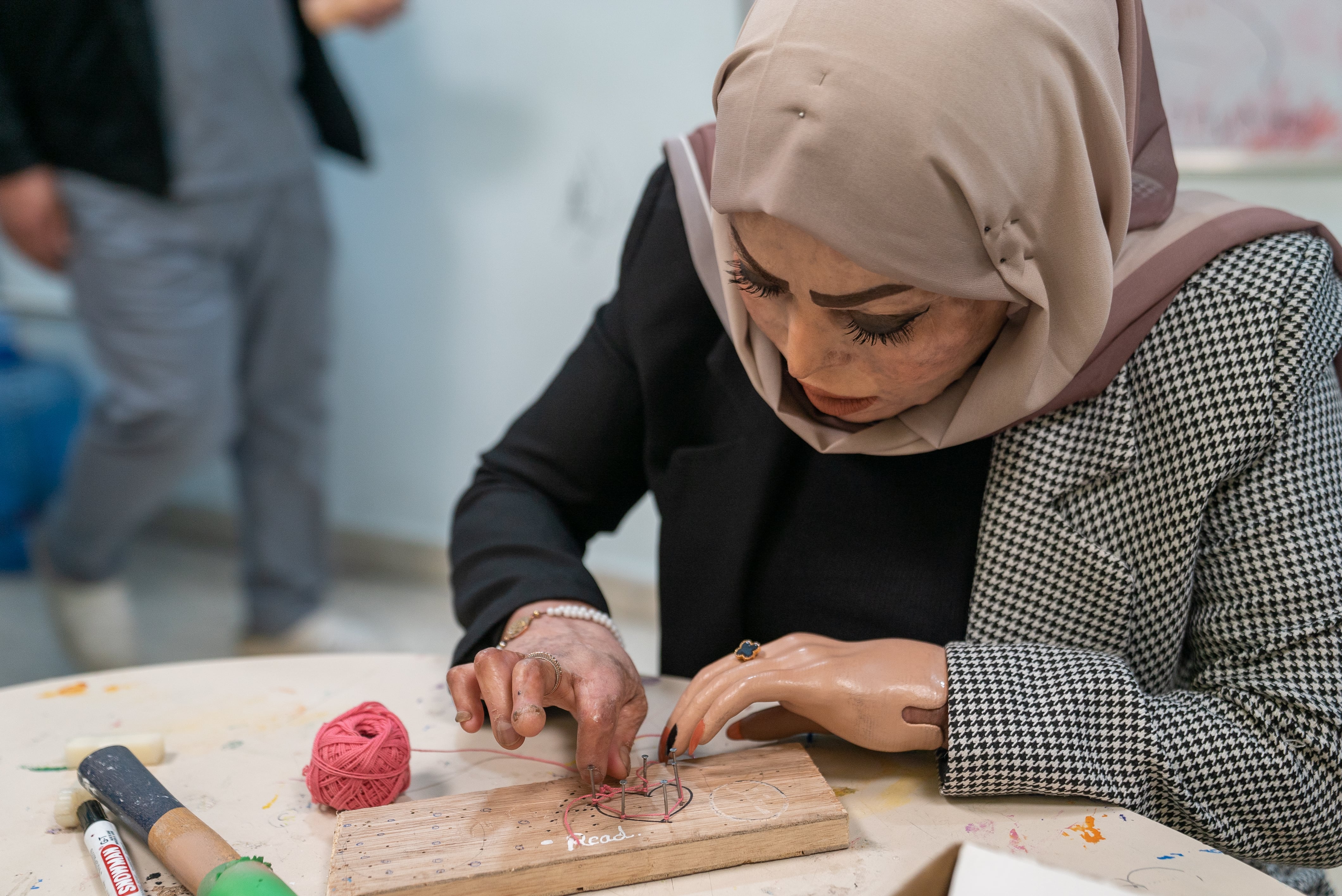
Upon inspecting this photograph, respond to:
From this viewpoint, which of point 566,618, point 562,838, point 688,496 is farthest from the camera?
point 688,496

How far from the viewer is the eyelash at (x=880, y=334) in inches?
32.2

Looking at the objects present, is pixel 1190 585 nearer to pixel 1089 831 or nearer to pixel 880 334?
pixel 1089 831

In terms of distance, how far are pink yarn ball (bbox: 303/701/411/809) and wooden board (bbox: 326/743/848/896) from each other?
0.08 feet

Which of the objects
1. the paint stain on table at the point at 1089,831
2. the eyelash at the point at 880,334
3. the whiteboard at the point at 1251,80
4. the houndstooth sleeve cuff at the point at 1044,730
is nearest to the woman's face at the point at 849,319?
the eyelash at the point at 880,334

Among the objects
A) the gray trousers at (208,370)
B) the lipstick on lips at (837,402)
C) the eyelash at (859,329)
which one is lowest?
the gray trousers at (208,370)

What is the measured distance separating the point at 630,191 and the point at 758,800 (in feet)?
6.13

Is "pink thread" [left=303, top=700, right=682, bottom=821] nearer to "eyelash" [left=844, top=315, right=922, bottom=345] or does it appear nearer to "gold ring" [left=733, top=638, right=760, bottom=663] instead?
"gold ring" [left=733, top=638, right=760, bottom=663]

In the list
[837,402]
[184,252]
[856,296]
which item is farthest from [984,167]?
[184,252]

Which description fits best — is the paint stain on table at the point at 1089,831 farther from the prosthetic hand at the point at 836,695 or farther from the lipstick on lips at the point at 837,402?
the lipstick on lips at the point at 837,402

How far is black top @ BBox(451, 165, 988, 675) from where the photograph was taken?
989mm

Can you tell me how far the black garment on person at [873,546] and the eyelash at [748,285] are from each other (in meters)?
0.23

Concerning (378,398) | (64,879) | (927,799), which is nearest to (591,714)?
(927,799)

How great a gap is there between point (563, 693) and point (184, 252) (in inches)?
67.1

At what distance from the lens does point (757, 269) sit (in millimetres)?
837
